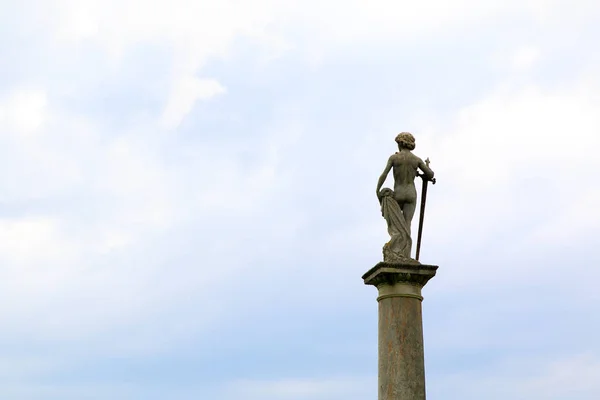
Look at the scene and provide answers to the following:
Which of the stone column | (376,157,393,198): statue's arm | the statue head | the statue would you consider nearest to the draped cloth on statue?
the statue

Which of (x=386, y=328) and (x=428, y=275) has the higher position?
(x=428, y=275)

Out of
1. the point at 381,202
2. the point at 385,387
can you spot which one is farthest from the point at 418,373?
the point at 381,202

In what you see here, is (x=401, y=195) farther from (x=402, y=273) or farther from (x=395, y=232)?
(x=402, y=273)

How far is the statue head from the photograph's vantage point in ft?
55.5

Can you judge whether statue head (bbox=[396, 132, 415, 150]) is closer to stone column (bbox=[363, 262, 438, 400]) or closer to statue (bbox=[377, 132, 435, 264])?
statue (bbox=[377, 132, 435, 264])

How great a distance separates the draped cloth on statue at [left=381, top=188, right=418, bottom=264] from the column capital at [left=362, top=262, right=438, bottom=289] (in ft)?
0.68

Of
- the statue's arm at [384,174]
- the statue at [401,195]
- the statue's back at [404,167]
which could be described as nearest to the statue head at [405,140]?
the statue at [401,195]

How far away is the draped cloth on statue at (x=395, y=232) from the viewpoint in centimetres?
1605

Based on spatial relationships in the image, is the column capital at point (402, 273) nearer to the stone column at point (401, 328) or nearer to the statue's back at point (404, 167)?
the stone column at point (401, 328)

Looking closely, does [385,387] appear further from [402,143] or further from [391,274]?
[402,143]

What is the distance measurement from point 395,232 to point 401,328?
6.27 feet

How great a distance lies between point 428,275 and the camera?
51.9ft

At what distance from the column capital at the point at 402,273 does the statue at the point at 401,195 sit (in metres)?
0.47

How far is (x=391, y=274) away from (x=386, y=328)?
100 cm
